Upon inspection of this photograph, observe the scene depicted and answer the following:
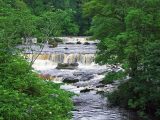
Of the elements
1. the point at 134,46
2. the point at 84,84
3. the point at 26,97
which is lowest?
the point at 84,84

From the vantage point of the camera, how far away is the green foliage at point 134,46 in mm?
24422

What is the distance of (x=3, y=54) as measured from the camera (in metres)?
13.4

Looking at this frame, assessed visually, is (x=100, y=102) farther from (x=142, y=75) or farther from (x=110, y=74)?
(x=142, y=75)

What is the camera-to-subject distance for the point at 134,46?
26.0m

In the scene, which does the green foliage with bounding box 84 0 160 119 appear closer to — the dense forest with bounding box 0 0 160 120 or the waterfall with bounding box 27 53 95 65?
the dense forest with bounding box 0 0 160 120

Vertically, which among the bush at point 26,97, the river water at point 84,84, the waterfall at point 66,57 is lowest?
the river water at point 84,84

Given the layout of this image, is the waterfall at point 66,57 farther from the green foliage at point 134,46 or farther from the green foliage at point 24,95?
the green foliage at point 24,95

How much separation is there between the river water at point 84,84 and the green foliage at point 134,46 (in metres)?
1.20

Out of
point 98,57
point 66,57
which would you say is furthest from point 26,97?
point 66,57

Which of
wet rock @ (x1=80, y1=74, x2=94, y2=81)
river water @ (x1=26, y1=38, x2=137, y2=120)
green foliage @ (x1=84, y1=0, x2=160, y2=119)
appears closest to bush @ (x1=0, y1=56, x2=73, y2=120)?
river water @ (x1=26, y1=38, x2=137, y2=120)

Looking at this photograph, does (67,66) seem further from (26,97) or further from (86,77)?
(26,97)

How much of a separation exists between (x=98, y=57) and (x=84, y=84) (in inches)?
264

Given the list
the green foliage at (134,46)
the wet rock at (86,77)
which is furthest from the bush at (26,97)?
the wet rock at (86,77)

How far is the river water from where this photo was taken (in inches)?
1040
